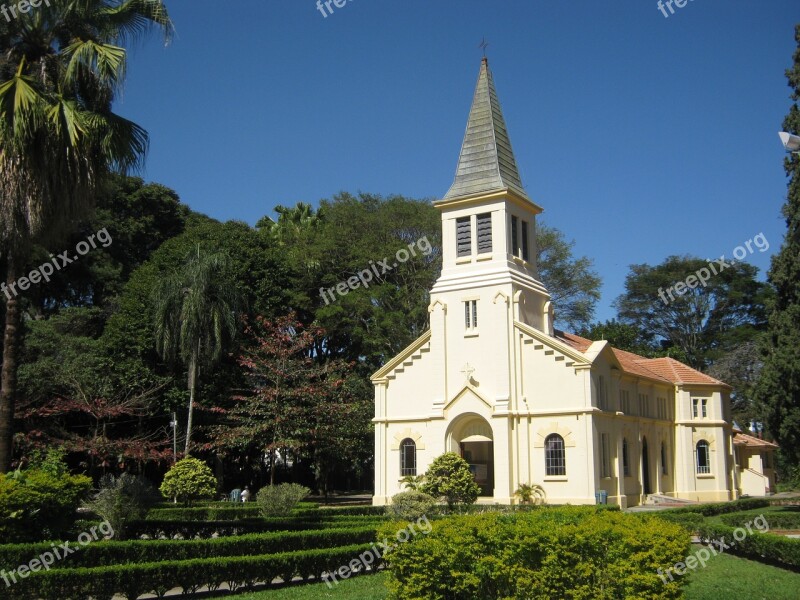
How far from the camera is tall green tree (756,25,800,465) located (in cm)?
2788

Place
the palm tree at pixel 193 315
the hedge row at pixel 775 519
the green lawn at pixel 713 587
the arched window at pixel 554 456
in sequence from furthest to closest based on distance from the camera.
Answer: the palm tree at pixel 193 315 < the arched window at pixel 554 456 < the hedge row at pixel 775 519 < the green lawn at pixel 713 587

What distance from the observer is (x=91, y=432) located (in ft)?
123

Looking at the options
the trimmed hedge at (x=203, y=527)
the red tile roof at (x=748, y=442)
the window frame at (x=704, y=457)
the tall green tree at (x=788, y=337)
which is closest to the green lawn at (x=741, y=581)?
the trimmed hedge at (x=203, y=527)

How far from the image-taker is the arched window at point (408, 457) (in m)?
35.8

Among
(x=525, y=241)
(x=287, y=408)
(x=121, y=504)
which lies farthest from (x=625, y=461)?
(x=121, y=504)

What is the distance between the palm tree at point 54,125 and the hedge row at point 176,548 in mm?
2799

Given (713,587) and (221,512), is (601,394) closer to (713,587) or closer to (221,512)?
(221,512)

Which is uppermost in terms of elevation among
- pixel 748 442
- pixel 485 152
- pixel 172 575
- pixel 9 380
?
pixel 485 152

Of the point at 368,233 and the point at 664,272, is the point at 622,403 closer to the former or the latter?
the point at 368,233

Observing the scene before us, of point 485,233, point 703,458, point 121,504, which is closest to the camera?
point 121,504

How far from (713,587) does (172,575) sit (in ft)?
33.3

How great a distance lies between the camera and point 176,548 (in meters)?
15.9

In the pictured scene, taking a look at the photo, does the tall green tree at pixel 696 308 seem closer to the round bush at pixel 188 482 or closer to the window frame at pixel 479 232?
the window frame at pixel 479 232

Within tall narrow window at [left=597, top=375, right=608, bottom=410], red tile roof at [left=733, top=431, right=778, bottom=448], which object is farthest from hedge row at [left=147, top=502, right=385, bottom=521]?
red tile roof at [left=733, top=431, right=778, bottom=448]
